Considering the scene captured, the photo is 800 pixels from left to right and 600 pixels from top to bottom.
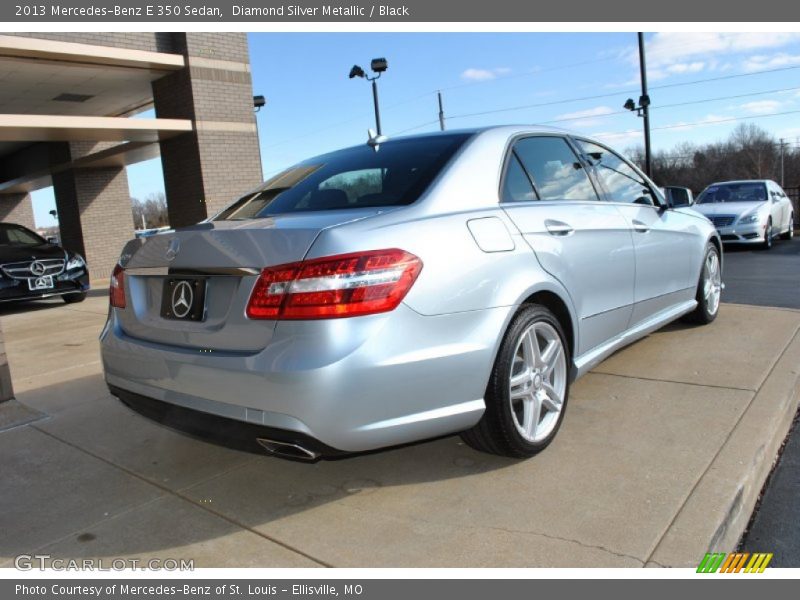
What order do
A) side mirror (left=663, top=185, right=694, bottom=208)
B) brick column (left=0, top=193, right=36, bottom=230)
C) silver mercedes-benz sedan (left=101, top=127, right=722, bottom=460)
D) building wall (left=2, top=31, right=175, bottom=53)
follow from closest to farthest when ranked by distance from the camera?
silver mercedes-benz sedan (left=101, top=127, right=722, bottom=460) < side mirror (left=663, top=185, right=694, bottom=208) < building wall (left=2, top=31, right=175, bottom=53) < brick column (left=0, top=193, right=36, bottom=230)

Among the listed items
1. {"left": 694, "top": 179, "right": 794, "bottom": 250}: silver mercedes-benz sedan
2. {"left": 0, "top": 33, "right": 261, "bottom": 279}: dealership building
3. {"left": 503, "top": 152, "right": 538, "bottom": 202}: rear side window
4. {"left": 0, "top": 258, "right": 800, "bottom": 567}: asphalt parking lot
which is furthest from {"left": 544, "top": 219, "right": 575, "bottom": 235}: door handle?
{"left": 694, "top": 179, "right": 794, "bottom": 250}: silver mercedes-benz sedan

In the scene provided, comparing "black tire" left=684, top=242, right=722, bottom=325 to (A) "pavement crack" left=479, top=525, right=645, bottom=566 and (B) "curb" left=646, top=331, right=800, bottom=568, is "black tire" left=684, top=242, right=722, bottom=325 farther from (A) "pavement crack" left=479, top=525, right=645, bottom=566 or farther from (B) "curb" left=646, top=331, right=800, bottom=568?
(A) "pavement crack" left=479, top=525, right=645, bottom=566

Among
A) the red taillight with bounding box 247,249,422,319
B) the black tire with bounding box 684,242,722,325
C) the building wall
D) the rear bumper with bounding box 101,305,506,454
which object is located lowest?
the black tire with bounding box 684,242,722,325

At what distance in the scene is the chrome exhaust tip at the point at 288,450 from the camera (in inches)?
91.7

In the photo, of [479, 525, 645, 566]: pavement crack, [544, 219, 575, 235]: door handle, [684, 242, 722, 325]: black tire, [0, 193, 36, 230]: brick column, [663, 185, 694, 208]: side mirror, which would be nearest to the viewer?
[479, 525, 645, 566]: pavement crack

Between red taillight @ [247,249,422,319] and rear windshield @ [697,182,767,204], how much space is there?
551 inches

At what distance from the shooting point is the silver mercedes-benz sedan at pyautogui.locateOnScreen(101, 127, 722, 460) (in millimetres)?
2295

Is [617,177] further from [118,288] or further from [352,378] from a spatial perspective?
[118,288]

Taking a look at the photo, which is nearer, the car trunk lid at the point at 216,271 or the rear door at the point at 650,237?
the car trunk lid at the point at 216,271

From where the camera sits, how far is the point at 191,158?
10594 mm

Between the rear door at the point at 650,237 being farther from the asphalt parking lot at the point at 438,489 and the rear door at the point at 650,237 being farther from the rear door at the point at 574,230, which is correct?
the asphalt parking lot at the point at 438,489

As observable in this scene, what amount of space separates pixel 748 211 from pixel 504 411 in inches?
497

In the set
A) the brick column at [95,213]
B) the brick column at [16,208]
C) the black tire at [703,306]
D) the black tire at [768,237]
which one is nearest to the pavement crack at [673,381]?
the black tire at [703,306]
